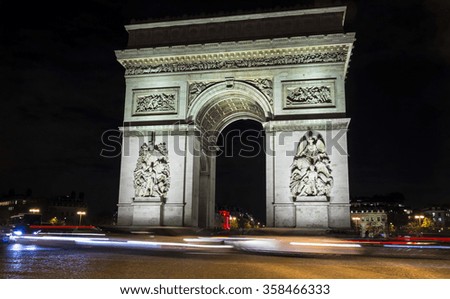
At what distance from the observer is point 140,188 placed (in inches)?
958

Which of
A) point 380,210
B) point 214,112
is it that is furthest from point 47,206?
point 380,210

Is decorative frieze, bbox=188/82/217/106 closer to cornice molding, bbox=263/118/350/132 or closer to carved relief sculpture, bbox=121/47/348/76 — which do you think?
carved relief sculpture, bbox=121/47/348/76

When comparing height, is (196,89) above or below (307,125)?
above

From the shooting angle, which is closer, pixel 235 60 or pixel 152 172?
pixel 152 172

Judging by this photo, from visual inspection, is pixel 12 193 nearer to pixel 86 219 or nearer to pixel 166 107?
pixel 86 219

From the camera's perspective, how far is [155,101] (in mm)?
25812

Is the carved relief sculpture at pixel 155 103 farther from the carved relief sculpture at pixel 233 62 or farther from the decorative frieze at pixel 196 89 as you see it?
the carved relief sculpture at pixel 233 62

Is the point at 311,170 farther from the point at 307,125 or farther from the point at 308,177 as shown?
the point at 307,125

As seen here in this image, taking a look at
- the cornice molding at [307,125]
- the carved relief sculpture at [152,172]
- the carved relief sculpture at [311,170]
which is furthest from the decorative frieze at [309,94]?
the carved relief sculpture at [152,172]

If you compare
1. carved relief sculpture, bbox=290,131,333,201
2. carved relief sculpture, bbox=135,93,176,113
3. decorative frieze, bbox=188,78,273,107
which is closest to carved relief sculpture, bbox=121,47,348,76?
decorative frieze, bbox=188,78,273,107

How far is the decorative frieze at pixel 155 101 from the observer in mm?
25547

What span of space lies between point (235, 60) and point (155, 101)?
16.4ft

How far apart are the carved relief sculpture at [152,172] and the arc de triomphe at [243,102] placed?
5cm
